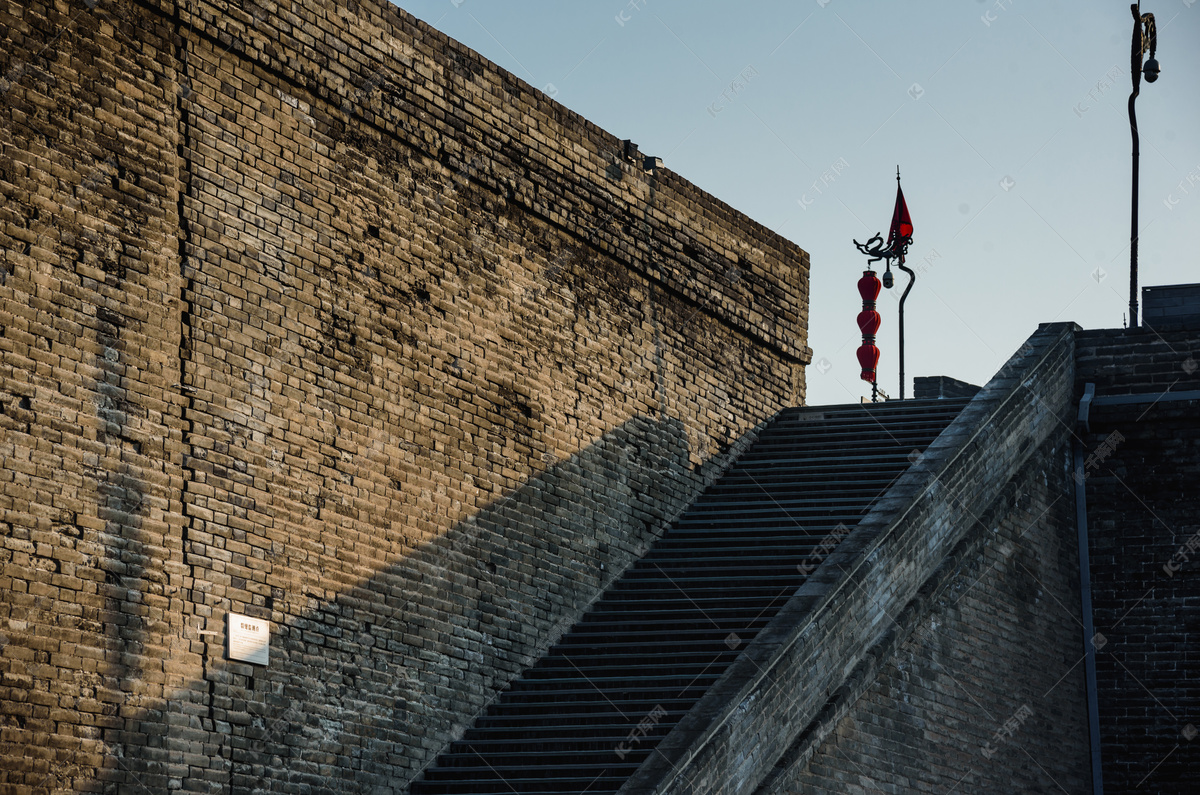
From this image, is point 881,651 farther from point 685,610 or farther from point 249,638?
point 249,638

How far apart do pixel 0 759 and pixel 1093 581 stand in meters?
11.5

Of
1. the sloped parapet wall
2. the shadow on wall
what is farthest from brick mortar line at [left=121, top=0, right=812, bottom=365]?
the sloped parapet wall

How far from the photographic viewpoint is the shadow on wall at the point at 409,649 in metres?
9.24

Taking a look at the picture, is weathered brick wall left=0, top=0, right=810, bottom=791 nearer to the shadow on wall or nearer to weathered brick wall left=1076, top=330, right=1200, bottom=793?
the shadow on wall

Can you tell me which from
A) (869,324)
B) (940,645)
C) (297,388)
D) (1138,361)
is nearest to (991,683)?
(940,645)

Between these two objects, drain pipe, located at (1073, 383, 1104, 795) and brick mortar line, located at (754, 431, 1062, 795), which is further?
drain pipe, located at (1073, 383, 1104, 795)

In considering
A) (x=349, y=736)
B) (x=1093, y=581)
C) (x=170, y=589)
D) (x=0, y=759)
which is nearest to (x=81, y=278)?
(x=170, y=589)

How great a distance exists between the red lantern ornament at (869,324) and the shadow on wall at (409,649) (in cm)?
1172

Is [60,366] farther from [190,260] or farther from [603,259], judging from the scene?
[603,259]

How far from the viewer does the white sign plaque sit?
9.45 m

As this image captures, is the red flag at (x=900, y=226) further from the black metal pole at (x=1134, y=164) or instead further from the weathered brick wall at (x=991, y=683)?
the weathered brick wall at (x=991, y=683)

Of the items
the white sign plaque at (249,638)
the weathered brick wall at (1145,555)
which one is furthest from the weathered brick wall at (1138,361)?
the white sign plaque at (249,638)

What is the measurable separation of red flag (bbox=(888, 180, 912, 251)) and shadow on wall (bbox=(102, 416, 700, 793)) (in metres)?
12.8

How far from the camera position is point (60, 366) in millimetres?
8680
